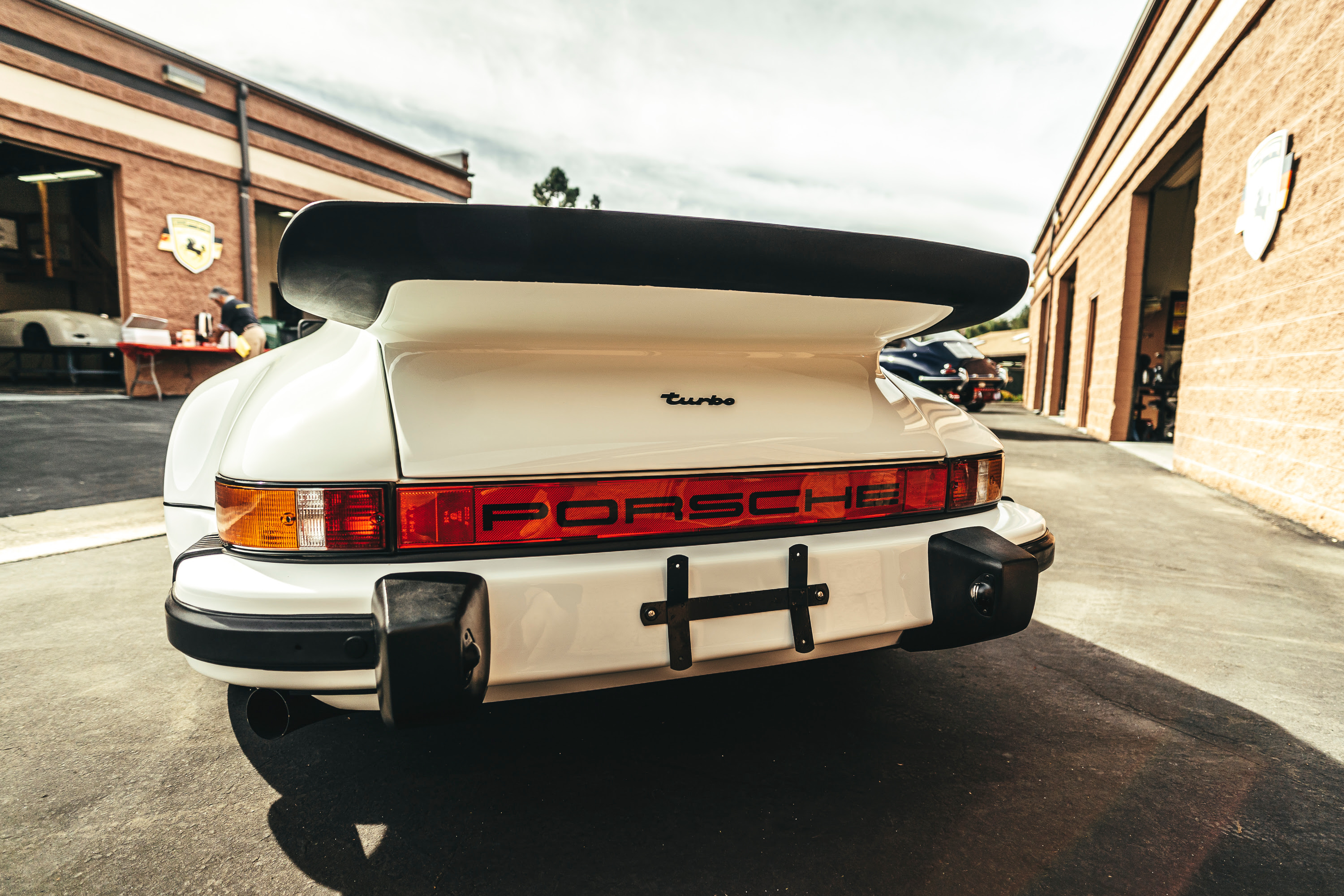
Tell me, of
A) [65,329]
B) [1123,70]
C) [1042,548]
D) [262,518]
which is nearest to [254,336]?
[262,518]

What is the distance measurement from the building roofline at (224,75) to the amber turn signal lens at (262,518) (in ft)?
46.2

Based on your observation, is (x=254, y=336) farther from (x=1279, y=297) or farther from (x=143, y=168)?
(x=143, y=168)

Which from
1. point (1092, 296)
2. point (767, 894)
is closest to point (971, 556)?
point (767, 894)

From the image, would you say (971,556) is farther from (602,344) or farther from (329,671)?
(329,671)

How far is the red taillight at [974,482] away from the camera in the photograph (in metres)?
1.77

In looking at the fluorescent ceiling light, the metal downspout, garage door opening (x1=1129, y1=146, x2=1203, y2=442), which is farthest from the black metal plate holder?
the fluorescent ceiling light

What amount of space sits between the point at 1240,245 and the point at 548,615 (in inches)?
298

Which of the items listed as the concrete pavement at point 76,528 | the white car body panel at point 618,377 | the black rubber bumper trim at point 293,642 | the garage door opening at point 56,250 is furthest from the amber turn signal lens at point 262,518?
the garage door opening at point 56,250

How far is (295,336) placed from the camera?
3.12 meters

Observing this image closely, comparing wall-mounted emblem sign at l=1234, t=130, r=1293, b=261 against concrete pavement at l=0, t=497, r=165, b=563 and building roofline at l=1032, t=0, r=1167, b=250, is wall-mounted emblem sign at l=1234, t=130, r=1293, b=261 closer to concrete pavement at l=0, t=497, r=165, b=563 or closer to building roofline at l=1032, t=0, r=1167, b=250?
building roofline at l=1032, t=0, r=1167, b=250

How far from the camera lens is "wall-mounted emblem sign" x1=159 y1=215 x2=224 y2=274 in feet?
39.6

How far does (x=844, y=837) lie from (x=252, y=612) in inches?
51.6

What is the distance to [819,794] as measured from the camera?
163cm

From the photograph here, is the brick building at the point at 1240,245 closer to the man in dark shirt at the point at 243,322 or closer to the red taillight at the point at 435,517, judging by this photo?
the red taillight at the point at 435,517
